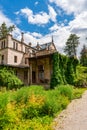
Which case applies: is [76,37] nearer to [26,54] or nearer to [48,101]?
[26,54]

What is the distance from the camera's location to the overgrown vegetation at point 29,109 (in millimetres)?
10328

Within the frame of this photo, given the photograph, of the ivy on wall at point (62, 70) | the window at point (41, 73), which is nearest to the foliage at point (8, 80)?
the window at point (41, 73)

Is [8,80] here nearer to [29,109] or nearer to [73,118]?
[29,109]

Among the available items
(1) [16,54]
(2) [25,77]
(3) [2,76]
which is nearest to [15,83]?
(3) [2,76]

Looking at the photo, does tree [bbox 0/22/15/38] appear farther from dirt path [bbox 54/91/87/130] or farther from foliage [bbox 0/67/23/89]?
dirt path [bbox 54/91/87/130]

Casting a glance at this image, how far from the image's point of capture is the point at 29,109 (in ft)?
41.5

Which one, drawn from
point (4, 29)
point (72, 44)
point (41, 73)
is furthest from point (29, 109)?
point (72, 44)

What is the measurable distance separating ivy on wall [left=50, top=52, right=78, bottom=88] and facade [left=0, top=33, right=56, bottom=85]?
132 centimetres

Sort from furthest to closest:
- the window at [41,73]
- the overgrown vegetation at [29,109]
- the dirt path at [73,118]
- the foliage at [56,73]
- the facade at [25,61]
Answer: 1. the window at [41,73]
2. the facade at [25,61]
3. the foliage at [56,73]
4. the dirt path at [73,118]
5. the overgrown vegetation at [29,109]

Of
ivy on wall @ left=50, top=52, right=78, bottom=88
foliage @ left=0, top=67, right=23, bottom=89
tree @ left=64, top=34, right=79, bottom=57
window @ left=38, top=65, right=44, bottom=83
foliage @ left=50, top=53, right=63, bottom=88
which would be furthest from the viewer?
tree @ left=64, top=34, right=79, bottom=57

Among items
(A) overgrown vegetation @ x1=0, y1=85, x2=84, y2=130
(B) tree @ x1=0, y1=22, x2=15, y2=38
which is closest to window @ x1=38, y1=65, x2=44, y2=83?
(A) overgrown vegetation @ x1=0, y1=85, x2=84, y2=130

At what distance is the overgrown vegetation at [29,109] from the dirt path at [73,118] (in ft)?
1.34

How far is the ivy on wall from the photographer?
27.3 m

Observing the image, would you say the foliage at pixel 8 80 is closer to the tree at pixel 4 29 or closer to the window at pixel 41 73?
the window at pixel 41 73
